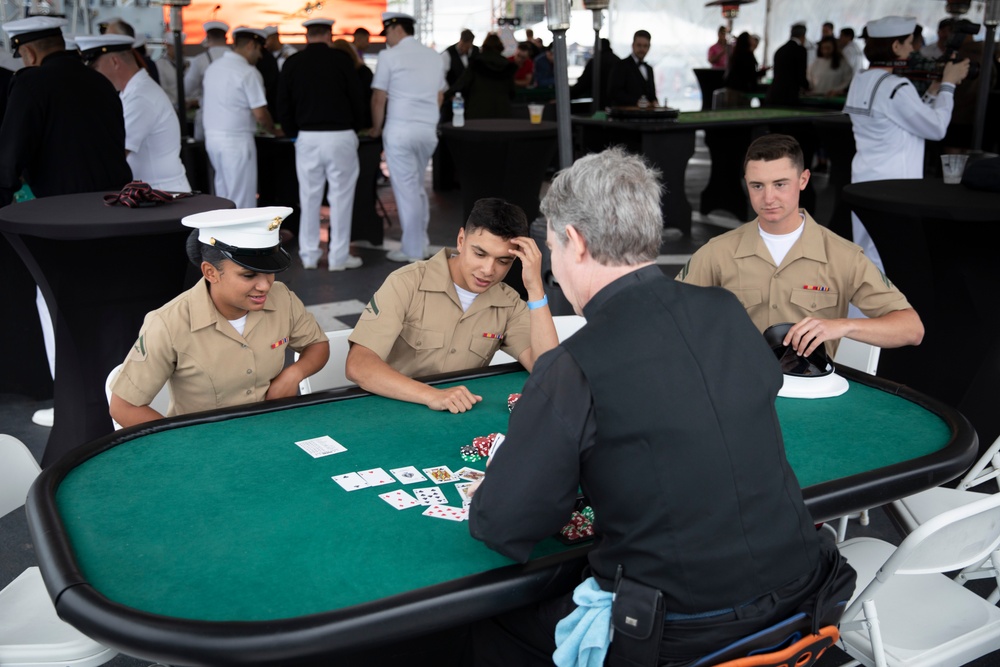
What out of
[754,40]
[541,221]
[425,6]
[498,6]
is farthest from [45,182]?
[498,6]

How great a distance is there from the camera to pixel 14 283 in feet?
14.5

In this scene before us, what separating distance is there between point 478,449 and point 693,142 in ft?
19.4

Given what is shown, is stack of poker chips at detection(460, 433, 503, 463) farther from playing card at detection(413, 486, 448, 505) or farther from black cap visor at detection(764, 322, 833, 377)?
black cap visor at detection(764, 322, 833, 377)

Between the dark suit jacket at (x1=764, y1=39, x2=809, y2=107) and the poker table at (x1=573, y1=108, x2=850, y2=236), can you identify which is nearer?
the poker table at (x1=573, y1=108, x2=850, y2=236)

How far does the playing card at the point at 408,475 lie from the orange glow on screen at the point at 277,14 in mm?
14319

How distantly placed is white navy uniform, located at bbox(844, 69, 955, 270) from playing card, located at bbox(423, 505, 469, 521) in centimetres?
399

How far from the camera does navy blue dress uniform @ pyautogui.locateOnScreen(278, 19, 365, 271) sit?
21.1ft

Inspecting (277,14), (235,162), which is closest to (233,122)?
(235,162)

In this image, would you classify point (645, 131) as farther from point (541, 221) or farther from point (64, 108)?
point (64, 108)

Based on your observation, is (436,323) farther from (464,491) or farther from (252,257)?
(464,491)

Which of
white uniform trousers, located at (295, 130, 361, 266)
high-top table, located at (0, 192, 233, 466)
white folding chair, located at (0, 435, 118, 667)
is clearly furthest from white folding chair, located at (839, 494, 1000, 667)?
white uniform trousers, located at (295, 130, 361, 266)

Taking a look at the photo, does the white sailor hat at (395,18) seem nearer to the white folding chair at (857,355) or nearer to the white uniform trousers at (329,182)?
the white uniform trousers at (329,182)

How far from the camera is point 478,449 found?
6.94 feet

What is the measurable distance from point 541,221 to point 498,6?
46.1 feet
